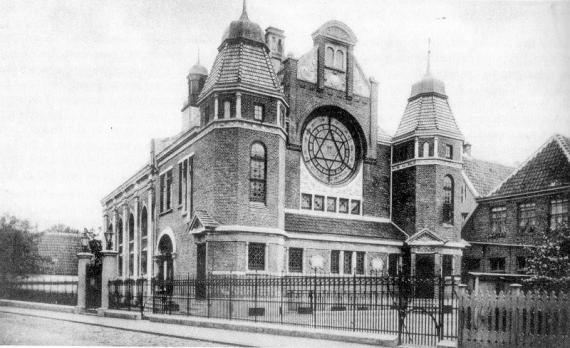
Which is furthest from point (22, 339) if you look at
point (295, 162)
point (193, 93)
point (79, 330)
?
point (193, 93)

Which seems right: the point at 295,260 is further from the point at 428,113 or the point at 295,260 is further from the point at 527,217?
the point at 527,217

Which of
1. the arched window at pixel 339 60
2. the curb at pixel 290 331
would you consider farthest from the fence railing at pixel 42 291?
the arched window at pixel 339 60

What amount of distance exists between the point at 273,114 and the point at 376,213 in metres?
9.44

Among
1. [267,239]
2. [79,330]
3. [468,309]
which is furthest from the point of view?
[267,239]

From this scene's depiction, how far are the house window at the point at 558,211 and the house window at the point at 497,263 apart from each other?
4.10 metres

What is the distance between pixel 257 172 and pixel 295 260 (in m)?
5.09

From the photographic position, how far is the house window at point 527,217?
103ft

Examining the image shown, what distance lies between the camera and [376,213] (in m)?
31.7

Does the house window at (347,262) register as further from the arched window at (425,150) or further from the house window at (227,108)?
the house window at (227,108)

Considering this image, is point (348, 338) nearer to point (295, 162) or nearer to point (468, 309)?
point (468, 309)

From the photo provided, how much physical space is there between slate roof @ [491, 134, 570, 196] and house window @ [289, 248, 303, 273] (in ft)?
44.6

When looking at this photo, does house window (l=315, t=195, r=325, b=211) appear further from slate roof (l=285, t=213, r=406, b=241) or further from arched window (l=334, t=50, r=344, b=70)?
arched window (l=334, t=50, r=344, b=70)

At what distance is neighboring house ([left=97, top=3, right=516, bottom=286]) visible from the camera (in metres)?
24.8

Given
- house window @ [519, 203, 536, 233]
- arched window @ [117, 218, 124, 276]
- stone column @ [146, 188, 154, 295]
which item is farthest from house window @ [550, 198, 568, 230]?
arched window @ [117, 218, 124, 276]
